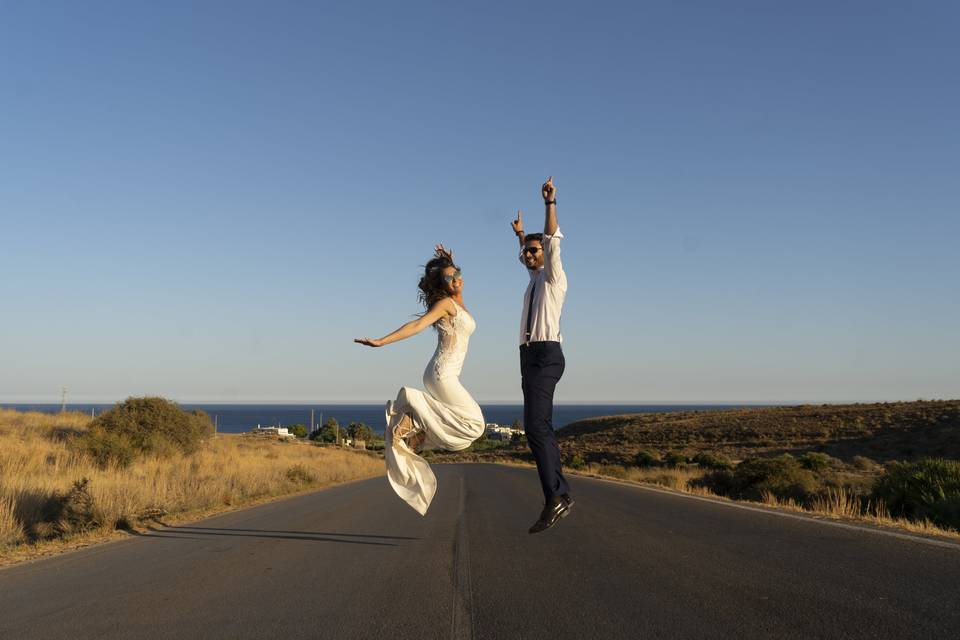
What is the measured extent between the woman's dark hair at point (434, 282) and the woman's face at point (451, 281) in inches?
1.0

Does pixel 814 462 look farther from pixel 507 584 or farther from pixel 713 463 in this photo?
pixel 507 584

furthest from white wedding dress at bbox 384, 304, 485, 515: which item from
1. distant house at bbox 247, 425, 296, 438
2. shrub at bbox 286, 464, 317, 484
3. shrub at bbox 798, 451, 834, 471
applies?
distant house at bbox 247, 425, 296, 438

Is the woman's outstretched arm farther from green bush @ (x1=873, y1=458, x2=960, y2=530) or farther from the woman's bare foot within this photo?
green bush @ (x1=873, y1=458, x2=960, y2=530)

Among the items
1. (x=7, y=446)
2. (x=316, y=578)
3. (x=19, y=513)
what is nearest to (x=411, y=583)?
(x=316, y=578)

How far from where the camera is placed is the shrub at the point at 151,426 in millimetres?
29922

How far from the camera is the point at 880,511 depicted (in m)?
13.1

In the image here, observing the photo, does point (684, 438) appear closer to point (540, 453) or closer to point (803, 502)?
point (803, 502)

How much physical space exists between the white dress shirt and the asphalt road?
6.73ft

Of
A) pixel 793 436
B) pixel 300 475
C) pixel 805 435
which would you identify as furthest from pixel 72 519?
pixel 805 435

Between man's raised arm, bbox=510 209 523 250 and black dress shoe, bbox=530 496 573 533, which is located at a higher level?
man's raised arm, bbox=510 209 523 250

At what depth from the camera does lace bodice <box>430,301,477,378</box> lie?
7484 millimetres

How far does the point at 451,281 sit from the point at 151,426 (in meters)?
28.4

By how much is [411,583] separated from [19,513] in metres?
10.0

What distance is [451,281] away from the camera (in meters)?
7.53
